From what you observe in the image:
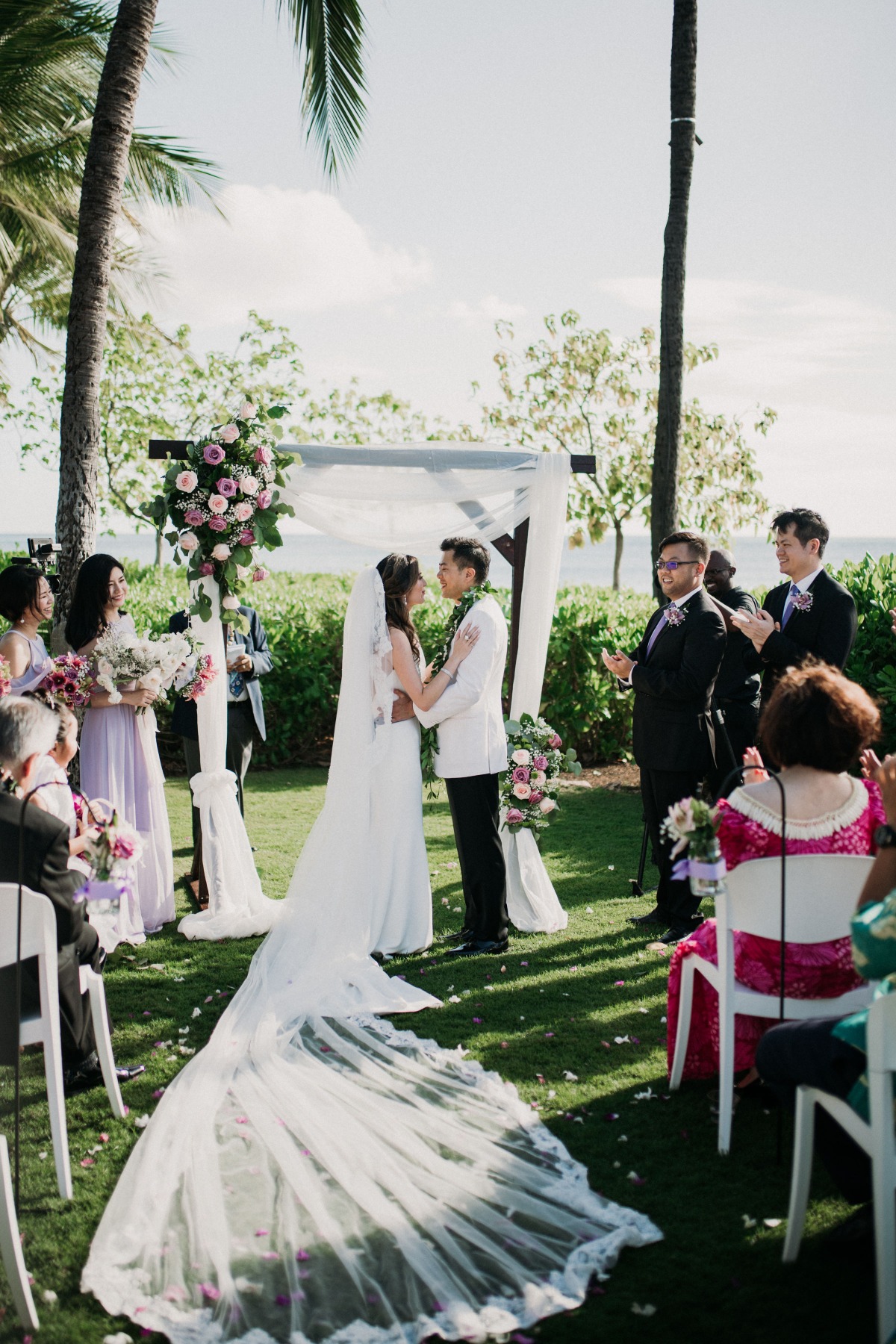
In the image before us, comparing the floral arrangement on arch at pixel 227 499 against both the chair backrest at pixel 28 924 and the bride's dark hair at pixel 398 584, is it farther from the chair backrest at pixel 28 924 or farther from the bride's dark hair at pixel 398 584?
the chair backrest at pixel 28 924

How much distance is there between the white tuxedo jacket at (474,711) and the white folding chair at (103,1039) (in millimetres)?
2357

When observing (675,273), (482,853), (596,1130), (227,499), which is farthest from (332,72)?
(596,1130)

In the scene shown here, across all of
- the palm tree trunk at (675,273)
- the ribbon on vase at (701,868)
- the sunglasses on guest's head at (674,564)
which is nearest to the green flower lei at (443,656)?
the sunglasses on guest's head at (674,564)

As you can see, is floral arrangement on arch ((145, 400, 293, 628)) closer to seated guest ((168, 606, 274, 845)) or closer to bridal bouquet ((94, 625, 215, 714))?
bridal bouquet ((94, 625, 215, 714))

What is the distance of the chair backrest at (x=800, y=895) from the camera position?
3.29 meters

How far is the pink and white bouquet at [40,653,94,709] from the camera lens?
217 inches

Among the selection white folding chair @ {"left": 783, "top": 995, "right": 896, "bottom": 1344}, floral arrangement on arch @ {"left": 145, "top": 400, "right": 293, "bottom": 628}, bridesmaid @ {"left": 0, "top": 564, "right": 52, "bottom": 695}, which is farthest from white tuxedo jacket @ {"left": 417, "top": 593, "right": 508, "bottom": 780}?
white folding chair @ {"left": 783, "top": 995, "right": 896, "bottom": 1344}

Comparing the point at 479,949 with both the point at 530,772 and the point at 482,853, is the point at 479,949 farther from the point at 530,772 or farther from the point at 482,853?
the point at 530,772

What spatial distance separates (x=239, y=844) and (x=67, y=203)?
42.9 feet

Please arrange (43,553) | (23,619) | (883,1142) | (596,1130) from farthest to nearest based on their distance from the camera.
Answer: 1. (43,553)
2. (23,619)
3. (596,1130)
4. (883,1142)

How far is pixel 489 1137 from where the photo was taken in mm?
3586

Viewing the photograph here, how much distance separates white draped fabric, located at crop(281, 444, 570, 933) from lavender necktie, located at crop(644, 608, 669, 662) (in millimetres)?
651

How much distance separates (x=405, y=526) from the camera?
20.1ft

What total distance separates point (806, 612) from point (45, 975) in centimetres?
435
